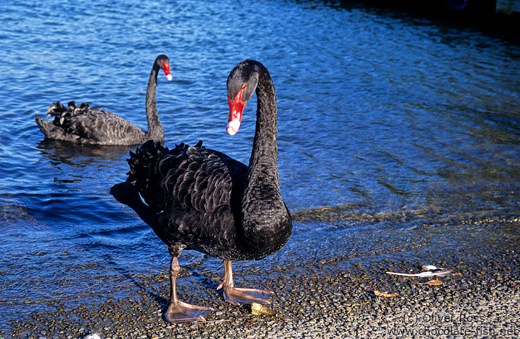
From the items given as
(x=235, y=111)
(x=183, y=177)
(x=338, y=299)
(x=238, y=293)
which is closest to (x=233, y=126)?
(x=235, y=111)

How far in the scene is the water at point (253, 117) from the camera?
18.0ft

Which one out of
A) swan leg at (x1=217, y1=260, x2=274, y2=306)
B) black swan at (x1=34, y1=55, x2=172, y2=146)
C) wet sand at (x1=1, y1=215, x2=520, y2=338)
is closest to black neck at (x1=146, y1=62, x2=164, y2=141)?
black swan at (x1=34, y1=55, x2=172, y2=146)

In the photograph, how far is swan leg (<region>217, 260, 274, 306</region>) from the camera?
4148mm

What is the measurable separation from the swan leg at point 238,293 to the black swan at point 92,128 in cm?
439

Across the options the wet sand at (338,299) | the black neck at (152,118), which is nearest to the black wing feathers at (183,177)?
the wet sand at (338,299)

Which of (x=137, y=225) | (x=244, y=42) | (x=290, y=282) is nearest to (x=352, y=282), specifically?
(x=290, y=282)

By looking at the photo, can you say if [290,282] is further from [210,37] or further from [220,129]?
[210,37]

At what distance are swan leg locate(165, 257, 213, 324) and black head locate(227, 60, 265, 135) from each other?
116cm

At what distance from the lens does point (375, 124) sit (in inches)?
358

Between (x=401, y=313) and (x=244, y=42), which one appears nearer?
(x=401, y=313)

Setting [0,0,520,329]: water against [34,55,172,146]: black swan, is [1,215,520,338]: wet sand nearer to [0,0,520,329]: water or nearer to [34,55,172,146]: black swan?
[0,0,520,329]: water

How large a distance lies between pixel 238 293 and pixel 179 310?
460 millimetres

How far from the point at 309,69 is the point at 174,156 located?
317 inches

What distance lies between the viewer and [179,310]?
398 cm
